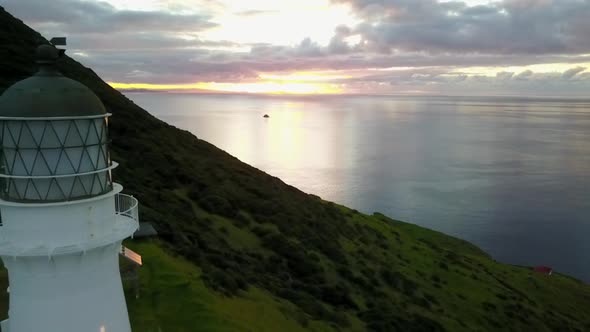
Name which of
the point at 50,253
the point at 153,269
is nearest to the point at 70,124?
the point at 50,253

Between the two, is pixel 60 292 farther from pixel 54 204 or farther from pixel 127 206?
pixel 127 206

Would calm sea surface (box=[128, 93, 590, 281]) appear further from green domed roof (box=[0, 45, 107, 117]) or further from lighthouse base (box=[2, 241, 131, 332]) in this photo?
green domed roof (box=[0, 45, 107, 117])

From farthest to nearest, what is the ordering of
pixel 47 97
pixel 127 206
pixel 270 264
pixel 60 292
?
pixel 270 264, pixel 127 206, pixel 60 292, pixel 47 97

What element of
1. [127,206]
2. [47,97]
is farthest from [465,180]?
[47,97]

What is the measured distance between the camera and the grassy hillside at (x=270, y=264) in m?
15.7

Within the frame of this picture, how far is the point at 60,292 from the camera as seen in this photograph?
6.94 metres

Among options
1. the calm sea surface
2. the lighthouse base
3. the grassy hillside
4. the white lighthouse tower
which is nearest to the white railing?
the white lighthouse tower

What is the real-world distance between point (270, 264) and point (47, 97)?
19.0 metres

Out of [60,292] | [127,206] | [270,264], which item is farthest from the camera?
[270,264]

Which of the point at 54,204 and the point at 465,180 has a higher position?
the point at 54,204

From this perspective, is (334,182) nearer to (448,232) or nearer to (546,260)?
(448,232)

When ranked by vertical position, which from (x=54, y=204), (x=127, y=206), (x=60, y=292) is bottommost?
(x=60, y=292)

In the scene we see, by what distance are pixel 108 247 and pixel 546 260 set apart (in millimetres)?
65521

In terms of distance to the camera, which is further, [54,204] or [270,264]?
[270,264]
